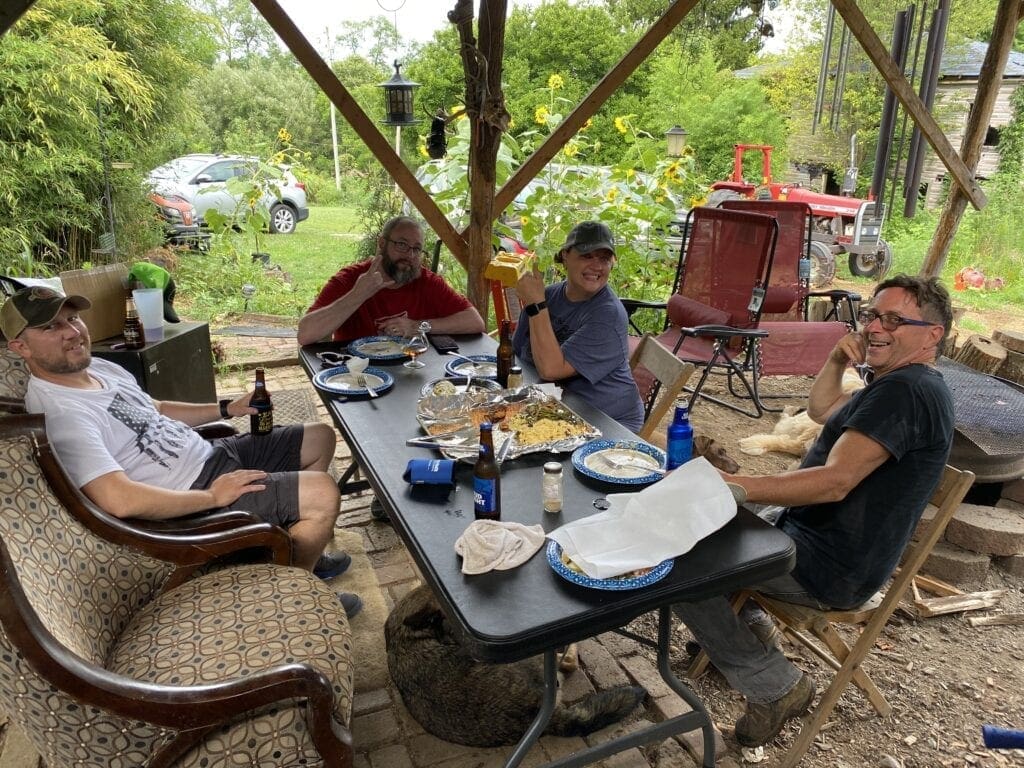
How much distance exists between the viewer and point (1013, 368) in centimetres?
388

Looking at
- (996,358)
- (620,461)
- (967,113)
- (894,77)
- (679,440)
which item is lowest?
(996,358)

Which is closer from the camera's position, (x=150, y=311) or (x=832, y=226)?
(x=150, y=311)

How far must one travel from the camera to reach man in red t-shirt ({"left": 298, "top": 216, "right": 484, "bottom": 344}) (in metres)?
2.94

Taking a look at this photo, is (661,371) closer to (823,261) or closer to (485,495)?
(485,495)

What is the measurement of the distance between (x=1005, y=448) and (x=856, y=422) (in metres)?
1.61

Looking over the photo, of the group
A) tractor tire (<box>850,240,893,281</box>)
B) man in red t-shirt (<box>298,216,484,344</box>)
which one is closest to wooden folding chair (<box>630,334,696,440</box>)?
man in red t-shirt (<box>298,216,484,344</box>)

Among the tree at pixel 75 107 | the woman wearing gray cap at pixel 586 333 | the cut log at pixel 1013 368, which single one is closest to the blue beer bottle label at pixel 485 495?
the woman wearing gray cap at pixel 586 333

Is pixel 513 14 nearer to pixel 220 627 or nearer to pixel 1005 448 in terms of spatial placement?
pixel 1005 448

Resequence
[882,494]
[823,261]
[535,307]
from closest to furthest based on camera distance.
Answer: [882,494] → [535,307] → [823,261]

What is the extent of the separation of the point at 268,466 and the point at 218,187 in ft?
20.0

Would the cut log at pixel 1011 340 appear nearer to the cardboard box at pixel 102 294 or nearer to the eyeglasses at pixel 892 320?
the eyeglasses at pixel 892 320

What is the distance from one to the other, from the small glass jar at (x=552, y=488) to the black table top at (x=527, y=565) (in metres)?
0.02

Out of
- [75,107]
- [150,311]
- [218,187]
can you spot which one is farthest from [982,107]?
[218,187]

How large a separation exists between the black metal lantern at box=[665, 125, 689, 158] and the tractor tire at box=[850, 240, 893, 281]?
3.55 m
